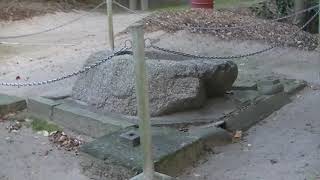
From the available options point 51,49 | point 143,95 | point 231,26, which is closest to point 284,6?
point 231,26

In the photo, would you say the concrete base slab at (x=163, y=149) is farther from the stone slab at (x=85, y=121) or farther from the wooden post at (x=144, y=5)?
the wooden post at (x=144, y=5)

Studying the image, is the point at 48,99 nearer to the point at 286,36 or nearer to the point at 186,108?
the point at 186,108

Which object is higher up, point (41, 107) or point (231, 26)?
point (231, 26)

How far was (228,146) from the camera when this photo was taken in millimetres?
4637

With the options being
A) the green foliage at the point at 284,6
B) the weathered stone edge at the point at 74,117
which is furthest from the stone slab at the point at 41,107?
the green foliage at the point at 284,6

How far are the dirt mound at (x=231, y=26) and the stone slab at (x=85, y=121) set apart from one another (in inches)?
173

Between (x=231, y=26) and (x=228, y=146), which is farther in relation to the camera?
(x=231, y=26)

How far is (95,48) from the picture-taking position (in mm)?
8945

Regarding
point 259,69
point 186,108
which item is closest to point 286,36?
point 259,69

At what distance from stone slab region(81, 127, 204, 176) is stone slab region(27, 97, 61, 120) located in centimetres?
112

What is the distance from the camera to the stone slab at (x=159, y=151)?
390 cm

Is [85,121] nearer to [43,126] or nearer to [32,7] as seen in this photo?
[43,126]

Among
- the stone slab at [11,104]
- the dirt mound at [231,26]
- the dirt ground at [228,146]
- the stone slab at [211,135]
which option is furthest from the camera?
the dirt mound at [231,26]

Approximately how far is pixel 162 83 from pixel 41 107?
4.14 ft
